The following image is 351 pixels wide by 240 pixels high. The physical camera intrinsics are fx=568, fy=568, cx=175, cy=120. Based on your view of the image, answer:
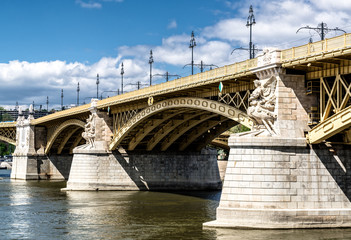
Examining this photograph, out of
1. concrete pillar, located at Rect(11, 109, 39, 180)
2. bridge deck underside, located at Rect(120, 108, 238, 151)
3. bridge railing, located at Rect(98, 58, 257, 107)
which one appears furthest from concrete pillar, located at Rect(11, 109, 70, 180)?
bridge railing, located at Rect(98, 58, 257, 107)

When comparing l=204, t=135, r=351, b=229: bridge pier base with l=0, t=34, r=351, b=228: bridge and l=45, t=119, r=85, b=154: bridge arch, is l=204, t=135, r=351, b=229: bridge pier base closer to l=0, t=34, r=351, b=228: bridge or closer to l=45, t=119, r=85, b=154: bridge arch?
l=0, t=34, r=351, b=228: bridge

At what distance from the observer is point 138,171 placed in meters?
62.9

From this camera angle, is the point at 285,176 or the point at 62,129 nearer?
the point at 285,176

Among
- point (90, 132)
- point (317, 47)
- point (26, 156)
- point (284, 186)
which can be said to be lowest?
point (284, 186)

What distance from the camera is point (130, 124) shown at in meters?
56.7

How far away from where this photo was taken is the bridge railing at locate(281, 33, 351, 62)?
1088 inches

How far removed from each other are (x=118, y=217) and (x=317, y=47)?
60.1ft

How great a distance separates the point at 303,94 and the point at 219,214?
8321mm

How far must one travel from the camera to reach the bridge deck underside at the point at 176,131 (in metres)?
55.2

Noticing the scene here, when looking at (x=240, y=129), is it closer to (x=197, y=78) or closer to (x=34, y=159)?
(x=34, y=159)

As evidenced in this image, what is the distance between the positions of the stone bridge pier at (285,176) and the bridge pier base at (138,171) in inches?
1221

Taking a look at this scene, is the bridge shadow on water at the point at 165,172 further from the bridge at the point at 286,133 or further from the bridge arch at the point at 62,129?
the bridge at the point at 286,133

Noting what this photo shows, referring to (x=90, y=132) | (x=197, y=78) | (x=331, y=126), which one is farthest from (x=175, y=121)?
(x=331, y=126)

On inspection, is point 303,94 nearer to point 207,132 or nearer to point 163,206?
point 163,206
